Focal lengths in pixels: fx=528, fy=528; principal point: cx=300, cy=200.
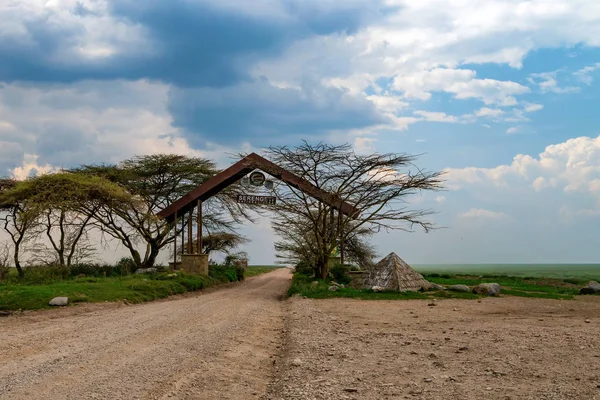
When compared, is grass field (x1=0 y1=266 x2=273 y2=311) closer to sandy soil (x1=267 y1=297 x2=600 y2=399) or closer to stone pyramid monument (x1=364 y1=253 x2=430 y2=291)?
sandy soil (x1=267 y1=297 x2=600 y2=399)

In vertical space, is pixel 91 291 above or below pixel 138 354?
above

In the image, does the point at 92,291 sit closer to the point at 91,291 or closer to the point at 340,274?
the point at 91,291

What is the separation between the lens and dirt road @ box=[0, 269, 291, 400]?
18.3 feet

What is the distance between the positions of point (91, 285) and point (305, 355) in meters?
11.2

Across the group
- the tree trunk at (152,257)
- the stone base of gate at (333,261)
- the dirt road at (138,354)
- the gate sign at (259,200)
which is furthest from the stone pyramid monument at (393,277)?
the tree trunk at (152,257)

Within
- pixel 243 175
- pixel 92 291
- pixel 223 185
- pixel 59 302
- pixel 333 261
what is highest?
pixel 243 175

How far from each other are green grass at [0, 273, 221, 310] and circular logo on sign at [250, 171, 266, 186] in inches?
220

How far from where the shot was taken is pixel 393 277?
17.4 m

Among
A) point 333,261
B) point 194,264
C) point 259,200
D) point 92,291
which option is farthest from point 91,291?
point 333,261

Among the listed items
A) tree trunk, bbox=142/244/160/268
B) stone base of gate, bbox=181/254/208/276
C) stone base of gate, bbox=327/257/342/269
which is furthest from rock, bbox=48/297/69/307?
tree trunk, bbox=142/244/160/268

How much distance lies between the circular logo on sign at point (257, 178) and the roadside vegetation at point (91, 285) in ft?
15.6

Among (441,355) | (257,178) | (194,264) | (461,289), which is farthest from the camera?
(194,264)

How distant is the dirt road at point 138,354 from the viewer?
220 inches

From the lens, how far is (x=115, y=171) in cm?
2864
